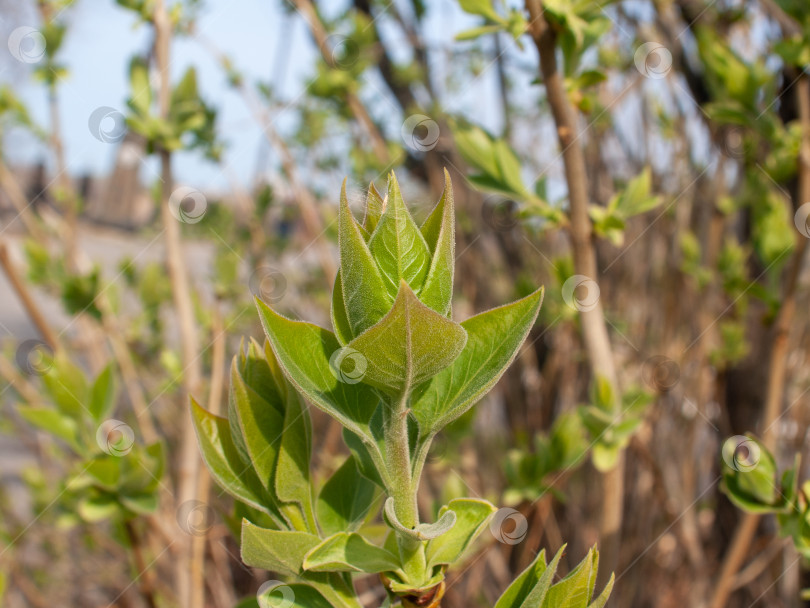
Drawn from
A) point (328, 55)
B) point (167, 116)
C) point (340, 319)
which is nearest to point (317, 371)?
point (340, 319)

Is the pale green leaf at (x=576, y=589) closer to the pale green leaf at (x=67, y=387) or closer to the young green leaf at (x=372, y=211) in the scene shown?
the young green leaf at (x=372, y=211)

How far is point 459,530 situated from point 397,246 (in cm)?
11

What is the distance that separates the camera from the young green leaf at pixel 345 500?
0.29m

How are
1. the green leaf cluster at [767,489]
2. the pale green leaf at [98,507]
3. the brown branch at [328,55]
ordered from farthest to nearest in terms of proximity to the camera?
the brown branch at [328,55]
the pale green leaf at [98,507]
the green leaf cluster at [767,489]

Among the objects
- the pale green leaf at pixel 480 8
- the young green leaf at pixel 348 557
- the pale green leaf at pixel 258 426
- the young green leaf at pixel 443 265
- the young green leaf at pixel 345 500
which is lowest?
the young green leaf at pixel 345 500

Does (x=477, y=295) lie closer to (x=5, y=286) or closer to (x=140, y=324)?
(x=140, y=324)

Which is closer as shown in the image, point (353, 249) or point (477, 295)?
point (353, 249)

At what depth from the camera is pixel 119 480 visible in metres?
0.52

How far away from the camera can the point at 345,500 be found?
0.30m

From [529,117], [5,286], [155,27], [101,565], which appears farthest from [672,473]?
[5,286]

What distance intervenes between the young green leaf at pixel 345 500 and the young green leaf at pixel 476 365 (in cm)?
5

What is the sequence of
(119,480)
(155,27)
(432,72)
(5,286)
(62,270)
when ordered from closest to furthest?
1. (119,480)
2. (155,27)
3. (62,270)
4. (432,72)
5. (5,286)

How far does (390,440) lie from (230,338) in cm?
103

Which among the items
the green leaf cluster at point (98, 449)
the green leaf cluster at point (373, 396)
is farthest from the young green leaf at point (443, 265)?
the green leaf cluster at point (98, 449)
